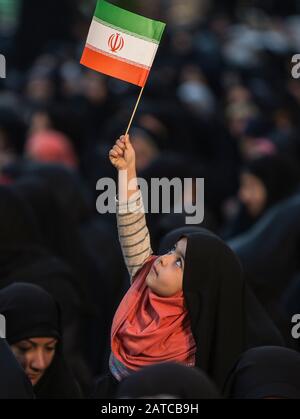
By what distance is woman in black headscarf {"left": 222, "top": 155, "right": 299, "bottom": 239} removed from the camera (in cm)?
771

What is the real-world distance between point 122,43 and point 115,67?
8 centimetres

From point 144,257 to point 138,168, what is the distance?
4279 millimetres

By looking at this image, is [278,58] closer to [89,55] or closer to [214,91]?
[214,91]

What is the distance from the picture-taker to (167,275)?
3.99 meters

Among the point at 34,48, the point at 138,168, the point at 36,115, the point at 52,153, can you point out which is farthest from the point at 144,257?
the point at 34,48

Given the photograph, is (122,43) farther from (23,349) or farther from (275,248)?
(275,248)

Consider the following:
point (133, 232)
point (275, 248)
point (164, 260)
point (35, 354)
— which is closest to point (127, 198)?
point (133, 232)

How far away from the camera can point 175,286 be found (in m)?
4.00

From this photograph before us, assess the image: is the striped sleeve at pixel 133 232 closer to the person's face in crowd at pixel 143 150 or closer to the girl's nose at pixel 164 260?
the girl's nose at pixel 164 260

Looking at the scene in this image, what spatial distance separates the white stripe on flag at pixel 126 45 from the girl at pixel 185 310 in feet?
1.12

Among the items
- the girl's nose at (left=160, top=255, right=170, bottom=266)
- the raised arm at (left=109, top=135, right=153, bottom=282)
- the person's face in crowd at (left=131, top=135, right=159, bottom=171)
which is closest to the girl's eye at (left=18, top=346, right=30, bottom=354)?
the raised arm at (left=109, top=135, right=153, bottom=282)

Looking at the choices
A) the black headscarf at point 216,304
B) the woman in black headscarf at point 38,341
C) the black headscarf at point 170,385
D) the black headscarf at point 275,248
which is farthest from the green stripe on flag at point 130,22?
the black headscarf at point 275,248

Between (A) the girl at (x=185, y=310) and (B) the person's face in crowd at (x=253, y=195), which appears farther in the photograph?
(B) the person's face in crowd at (x=253, y=195)

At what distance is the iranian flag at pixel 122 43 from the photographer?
4.30 m
